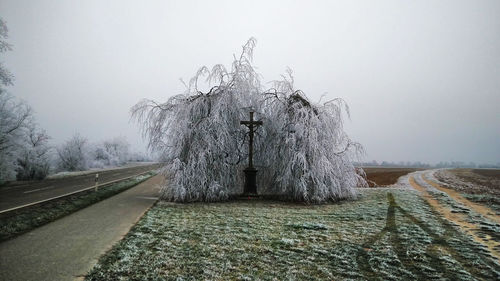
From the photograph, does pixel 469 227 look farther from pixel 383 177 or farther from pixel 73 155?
pixel 73 155

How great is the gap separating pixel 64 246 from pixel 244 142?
8.11 meters

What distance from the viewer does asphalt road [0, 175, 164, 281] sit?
449cm

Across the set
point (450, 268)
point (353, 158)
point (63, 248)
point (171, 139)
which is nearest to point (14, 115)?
point (171, 139)

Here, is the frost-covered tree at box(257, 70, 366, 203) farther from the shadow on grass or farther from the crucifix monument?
the shadow on grass

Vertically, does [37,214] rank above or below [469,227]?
above

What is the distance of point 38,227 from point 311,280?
721 centimetres

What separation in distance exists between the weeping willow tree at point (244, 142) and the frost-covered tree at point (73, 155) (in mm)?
41482

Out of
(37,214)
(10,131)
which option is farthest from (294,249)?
(10,131)

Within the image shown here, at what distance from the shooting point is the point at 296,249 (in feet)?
18.7

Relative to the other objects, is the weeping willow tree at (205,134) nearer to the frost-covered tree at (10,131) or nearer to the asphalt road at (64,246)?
the asphalt road at (64,246)

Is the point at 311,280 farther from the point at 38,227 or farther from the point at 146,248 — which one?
the point at 38,227

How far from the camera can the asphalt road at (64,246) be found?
14.7ft

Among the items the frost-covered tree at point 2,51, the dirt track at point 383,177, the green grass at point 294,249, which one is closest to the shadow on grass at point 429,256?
the green grass at point 294,249

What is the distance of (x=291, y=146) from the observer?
1164cm
